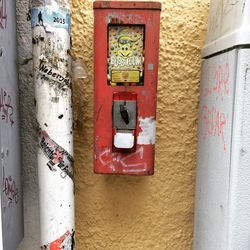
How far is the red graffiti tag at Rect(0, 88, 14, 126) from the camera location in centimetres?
98

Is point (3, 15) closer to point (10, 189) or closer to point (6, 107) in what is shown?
point (6, 107)

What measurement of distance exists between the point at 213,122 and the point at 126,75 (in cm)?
29

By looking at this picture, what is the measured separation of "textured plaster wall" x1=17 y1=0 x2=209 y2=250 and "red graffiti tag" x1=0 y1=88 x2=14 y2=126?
6.3 inches

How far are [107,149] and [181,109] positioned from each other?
32 centimetres

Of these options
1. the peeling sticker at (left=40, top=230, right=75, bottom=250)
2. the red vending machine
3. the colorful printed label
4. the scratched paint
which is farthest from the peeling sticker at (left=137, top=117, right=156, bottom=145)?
the scratched paint

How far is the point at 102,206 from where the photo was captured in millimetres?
1266

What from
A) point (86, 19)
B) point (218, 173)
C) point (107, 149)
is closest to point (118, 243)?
point (107, 149)

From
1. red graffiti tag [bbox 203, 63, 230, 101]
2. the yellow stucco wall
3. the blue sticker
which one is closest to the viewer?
red graffiti tag [bbox 203, 63, 230, 101]

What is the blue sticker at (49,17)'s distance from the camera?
1.00 metres

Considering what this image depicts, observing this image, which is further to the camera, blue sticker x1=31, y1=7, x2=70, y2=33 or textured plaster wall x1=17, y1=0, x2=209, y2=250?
textured plaster wall x1=17, y1=0, x2=209, y2=250

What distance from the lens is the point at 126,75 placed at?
40.6 inches

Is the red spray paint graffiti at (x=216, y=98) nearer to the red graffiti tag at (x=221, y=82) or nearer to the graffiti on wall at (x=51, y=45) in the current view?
the red graffiti tag at (x=221, y=82)

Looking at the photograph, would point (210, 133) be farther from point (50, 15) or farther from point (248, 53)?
point (50, 15)

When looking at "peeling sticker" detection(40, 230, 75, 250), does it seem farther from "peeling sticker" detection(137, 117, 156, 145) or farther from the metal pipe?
"peeling sticker" detection(137, 117, 156, 145)
